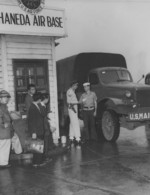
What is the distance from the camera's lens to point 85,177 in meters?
6.63

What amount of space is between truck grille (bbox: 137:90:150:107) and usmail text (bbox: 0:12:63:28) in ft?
9.92

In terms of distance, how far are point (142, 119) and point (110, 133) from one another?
1154 mm

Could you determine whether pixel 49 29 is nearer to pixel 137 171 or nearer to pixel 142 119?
pixel 142 119

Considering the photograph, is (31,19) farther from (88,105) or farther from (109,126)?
(109,126)

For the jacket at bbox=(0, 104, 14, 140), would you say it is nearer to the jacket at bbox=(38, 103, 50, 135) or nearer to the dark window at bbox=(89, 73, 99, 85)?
the jacket at bbox=(38, 103, 50, 135)

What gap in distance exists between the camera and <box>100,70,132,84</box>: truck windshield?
12.3 m

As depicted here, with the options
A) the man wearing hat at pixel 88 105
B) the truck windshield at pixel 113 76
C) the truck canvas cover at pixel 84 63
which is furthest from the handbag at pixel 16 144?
the truck canvas cover at pixel 84 63

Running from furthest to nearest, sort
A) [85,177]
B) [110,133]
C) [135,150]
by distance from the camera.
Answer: [110,133] < [135,150] < [85,177]

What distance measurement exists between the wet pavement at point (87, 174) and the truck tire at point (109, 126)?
1168mm

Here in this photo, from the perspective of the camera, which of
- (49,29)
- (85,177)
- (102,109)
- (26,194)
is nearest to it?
(26,194)

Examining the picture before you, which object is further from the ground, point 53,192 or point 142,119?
point 142,119

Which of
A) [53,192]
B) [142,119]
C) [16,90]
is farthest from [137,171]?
[16,90]

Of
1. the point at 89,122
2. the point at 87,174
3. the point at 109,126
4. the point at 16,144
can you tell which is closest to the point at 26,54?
the point at 89,122

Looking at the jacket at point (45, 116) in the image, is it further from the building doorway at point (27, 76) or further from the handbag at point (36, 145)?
the building doorway at point (27, 76)
